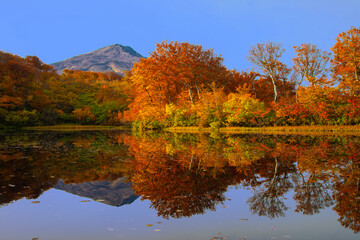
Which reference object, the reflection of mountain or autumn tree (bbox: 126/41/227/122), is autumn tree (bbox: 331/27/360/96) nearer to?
autumn tree (bbox: 126/41/227/122)

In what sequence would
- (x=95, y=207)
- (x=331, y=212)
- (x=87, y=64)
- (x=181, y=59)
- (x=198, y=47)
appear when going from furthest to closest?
(x=87, y=64), (x=198, y=47), (x=181, y=59), (x=95, y=207), (x=331, y=212)

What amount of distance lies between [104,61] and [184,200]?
164 meters

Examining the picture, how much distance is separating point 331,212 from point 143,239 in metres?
3.15

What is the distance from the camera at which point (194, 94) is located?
39281 mm

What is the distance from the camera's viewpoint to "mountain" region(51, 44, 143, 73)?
14950 centimetres

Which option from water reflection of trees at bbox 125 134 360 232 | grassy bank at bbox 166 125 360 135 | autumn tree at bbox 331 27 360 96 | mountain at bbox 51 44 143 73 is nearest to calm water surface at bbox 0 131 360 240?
water reflection of trees at bbox 125 134 360 232

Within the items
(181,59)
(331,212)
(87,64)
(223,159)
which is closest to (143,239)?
(331,212)

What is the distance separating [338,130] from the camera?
22688mm

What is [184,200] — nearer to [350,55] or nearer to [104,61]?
[350,55]

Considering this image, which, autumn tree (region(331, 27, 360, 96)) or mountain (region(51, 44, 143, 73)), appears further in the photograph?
mountain (region(51, 44, 143, 73))

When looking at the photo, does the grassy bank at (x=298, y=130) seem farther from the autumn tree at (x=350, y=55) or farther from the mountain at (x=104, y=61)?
the mountain at (x=104, y=61)

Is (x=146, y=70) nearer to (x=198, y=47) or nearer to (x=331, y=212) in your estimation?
(x=198, y=47)

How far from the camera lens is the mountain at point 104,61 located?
150 metres

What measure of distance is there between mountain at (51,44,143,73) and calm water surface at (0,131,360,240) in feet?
474
